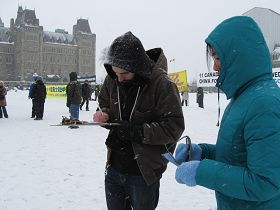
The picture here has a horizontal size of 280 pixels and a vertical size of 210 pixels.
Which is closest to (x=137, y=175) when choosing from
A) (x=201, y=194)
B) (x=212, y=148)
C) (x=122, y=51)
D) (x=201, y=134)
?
(x=212, y=148)

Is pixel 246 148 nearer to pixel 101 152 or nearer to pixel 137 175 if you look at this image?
pixel 137 175

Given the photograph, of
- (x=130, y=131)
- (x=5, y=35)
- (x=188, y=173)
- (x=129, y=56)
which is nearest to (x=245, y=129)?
(x=188, y=173)

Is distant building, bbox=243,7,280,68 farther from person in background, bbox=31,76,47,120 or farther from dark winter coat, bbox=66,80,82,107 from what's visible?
dark winter coat, bbox=66,80,82,107

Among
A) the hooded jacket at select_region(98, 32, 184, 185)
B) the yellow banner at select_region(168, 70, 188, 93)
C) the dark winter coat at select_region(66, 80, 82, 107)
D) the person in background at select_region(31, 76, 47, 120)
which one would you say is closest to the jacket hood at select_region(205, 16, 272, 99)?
the hooded jacket at select_region(98, 32, 184, 185)

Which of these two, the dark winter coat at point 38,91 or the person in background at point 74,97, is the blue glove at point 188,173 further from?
the dark winter coat at point 38,91

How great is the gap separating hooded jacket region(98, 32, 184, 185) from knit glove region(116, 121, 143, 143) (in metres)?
0.03

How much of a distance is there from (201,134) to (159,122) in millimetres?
7837

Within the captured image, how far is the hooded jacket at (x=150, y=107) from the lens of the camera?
7.73 ft

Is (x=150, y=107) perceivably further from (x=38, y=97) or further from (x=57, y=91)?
(x=57, y=91)

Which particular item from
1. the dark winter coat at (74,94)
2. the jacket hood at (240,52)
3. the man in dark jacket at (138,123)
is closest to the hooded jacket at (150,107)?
the man in dark jacket at (138,123)

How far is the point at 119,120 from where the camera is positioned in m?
2.50

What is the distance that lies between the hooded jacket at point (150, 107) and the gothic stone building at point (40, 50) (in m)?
102

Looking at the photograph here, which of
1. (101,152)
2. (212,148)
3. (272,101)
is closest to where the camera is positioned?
(272,101)

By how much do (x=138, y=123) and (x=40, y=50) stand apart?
360 feet
